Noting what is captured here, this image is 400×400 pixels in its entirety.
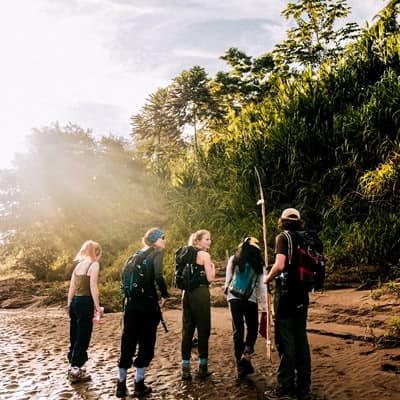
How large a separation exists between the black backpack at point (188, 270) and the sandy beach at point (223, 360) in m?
1.11

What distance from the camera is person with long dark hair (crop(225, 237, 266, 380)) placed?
457 centimetres

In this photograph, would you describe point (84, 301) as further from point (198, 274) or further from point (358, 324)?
point (358, 324)

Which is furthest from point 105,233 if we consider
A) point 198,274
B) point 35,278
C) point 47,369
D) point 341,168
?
point 198,274

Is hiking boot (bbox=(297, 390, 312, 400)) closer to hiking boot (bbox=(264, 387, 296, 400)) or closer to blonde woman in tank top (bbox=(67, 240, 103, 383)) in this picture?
hiking boot (bbox=(264, 387, 296, 400))

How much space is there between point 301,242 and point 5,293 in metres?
13.5

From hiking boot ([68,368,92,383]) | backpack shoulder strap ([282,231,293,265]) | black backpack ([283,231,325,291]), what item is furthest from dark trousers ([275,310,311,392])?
hiking boot ([68,368,92,383])

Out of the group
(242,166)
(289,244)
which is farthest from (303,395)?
(242,166)

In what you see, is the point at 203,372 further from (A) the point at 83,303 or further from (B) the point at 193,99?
(B) the point at 193,99

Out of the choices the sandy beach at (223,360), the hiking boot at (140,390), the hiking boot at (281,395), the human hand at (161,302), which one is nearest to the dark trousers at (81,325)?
the sandy beach at (223,360)

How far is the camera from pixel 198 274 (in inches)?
177

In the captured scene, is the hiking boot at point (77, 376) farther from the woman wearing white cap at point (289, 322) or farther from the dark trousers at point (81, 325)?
the woman wearing white cap at point (289, 322)

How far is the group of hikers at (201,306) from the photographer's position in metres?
3.85

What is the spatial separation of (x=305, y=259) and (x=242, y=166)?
29.1ft

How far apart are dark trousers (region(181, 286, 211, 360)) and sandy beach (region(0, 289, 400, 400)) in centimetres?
40
